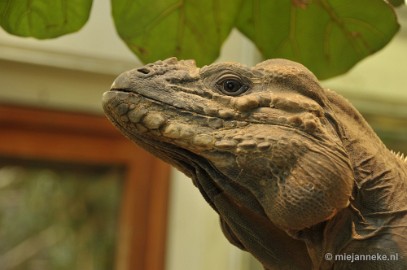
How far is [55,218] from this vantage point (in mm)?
2539

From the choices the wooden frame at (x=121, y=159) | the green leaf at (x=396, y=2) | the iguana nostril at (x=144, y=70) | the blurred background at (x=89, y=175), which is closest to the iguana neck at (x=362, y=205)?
the iguana nostril at (x=144, y=70)

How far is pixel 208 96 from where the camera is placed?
1.08 metres

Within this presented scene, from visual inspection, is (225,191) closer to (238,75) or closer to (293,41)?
(238,75)

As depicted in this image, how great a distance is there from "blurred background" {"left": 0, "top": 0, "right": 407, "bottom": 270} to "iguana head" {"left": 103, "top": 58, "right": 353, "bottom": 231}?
1410mm

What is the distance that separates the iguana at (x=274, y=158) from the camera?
40.1 inches

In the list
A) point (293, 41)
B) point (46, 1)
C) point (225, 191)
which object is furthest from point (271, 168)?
point (46, 1)

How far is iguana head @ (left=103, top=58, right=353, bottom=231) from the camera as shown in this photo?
102 cm

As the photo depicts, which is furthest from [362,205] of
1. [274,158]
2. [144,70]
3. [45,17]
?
[45,17]

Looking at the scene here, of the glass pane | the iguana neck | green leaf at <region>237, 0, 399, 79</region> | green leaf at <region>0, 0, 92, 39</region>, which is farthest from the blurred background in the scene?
the iguana neck

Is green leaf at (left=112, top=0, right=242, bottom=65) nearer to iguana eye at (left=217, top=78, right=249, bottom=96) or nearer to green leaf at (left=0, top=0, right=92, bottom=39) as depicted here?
green leaf at (left=0, top=0, right=92, bottom=39)

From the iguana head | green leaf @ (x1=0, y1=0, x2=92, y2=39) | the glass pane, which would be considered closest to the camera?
the iguana head

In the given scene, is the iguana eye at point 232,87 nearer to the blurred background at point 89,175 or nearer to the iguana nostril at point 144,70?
the iguana nostril at point 144,70

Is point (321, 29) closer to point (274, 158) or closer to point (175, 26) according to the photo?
point (175, 26)

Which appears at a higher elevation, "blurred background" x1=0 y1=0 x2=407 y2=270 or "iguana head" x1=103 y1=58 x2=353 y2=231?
"iguana head" x1=103 y1=58 x2=353 y2=231
